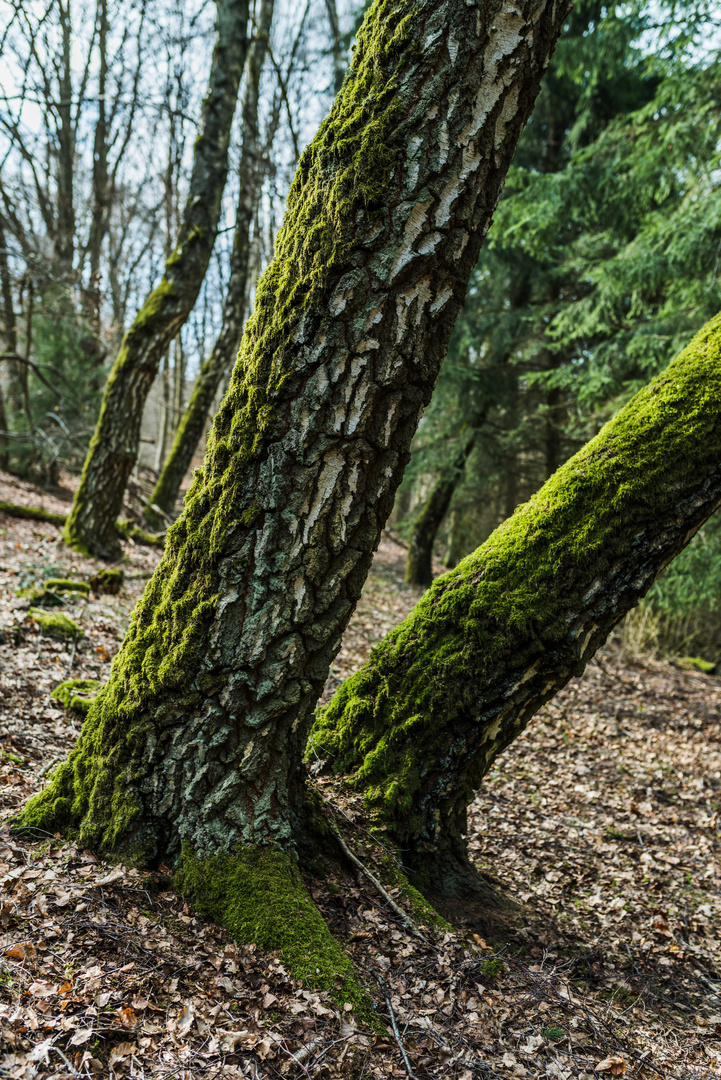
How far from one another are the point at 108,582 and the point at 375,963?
4.96 m

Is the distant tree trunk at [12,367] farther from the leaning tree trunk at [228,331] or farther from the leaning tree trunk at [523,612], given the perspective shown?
the leaning tree trunk at [523,612]

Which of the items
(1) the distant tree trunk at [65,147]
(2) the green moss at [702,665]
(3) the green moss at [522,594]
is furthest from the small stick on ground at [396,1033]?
(1) the distant tree trunk at [65,147]

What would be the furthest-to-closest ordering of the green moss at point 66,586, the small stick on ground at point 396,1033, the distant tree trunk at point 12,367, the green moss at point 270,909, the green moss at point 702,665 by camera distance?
the green moss at point 702,665 → the distant tree trunk at point 12,367 → the green moss at point 66,586 → the green moss at point 270,909 → the small stick on ground at point 396,1033

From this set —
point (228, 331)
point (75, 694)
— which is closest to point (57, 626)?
point (75, 694)

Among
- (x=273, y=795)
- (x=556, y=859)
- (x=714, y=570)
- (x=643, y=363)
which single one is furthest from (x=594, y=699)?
(x=273, y=795)

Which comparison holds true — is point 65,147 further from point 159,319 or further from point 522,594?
point 522,594

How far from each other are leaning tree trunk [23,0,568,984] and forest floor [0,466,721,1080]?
7.5 inches

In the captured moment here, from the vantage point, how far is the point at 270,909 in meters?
2.12

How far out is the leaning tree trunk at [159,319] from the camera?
23.7ft

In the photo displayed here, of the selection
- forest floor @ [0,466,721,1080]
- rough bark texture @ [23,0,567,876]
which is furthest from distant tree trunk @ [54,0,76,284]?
rough bark texture @ [23,0,567,876]

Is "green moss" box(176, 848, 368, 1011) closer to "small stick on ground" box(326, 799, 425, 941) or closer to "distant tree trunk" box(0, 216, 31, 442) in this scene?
"small stick on ground" box(326, 799, 425, 941)

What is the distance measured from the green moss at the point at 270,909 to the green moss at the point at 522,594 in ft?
2.02

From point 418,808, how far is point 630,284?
8023 millimetres

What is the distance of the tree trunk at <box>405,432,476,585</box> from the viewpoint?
12.0m
